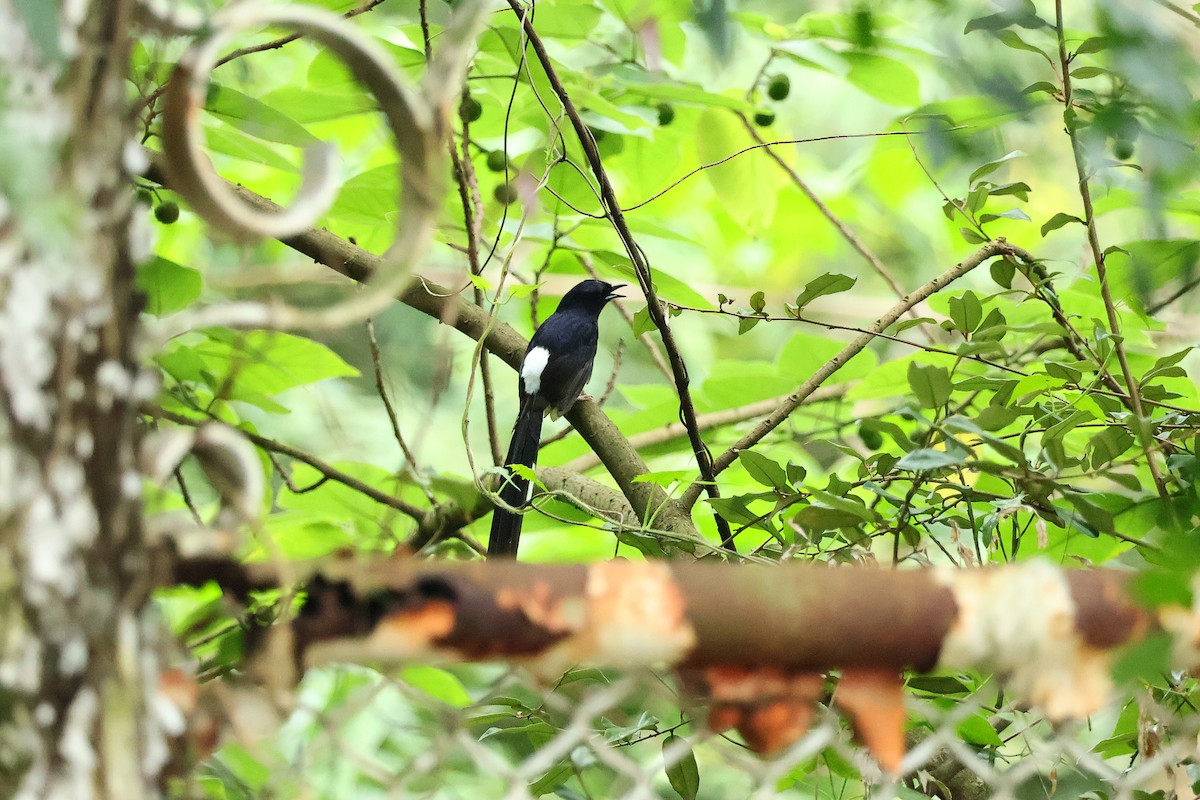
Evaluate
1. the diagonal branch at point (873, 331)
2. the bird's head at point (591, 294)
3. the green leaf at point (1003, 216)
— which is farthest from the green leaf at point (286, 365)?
the bird's head at point (591, 294)

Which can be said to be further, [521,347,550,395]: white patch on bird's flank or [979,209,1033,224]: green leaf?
[521,347,550,395]: white patch on bird's flank

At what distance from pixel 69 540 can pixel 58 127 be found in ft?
0.58

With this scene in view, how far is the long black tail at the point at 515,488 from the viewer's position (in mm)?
1664

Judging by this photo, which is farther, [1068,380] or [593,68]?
[593,68]

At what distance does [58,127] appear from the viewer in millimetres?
430

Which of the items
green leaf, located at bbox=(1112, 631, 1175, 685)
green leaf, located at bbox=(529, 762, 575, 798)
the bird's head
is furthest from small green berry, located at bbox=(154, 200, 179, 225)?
the bird's head

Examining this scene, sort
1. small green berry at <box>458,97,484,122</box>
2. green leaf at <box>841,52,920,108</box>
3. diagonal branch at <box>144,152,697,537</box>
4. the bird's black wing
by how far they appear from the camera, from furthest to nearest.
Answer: the bird's black wing, green leaf at <box>841,52,920,108</box>, small green berry at <box>458,97,484,122</box>, diagonal branch at <box>144,152,697,537</box>

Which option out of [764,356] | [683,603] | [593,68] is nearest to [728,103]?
[593,68]

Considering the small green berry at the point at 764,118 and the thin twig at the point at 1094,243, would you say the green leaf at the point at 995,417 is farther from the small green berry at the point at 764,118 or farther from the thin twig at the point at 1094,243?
the small green berry at the point at 764,118

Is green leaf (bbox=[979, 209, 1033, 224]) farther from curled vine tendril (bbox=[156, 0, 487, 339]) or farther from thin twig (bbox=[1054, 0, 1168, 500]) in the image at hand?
curled vine tendril (bbox=[156, 0, 487, 339])

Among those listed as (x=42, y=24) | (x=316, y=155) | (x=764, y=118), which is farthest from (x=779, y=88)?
(x=42, y=24)

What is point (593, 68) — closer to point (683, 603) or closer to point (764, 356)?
point (683, 603)

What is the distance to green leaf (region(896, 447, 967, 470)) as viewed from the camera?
35.2 inches

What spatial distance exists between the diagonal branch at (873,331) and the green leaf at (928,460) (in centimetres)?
38
